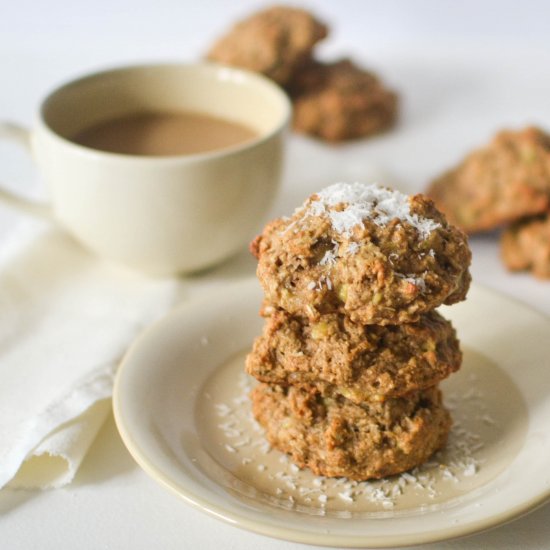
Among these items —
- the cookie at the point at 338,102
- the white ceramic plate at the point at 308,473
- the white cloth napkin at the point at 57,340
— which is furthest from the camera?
the cookie at the point at 338,102

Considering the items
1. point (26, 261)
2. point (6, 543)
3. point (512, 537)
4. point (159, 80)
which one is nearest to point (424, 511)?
point (512, 537)

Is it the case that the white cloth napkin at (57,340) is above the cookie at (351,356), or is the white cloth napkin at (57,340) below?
below

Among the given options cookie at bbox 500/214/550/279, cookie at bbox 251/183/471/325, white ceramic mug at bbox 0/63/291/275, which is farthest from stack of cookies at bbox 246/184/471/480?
cookie at bbox 500/214/550/279

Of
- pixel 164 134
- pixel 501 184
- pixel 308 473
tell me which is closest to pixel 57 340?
pixel 164 134

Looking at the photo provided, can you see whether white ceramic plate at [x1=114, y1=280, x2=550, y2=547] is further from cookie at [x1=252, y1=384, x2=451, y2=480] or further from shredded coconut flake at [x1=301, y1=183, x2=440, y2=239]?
shredded coconut flake at [x1=301, y1=183, x2=440, y2=239]

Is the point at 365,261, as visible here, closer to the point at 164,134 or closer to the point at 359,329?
the point at 359,329

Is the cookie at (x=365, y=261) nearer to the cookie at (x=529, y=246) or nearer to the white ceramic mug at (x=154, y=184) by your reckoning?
the white ceramic mug at (x=154, y=184)

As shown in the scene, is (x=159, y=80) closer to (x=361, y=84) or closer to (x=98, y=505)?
(x=361, y=84)

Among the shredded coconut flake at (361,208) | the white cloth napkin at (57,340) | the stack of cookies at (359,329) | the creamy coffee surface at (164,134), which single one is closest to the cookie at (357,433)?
the stack of cookies at (359,329)
